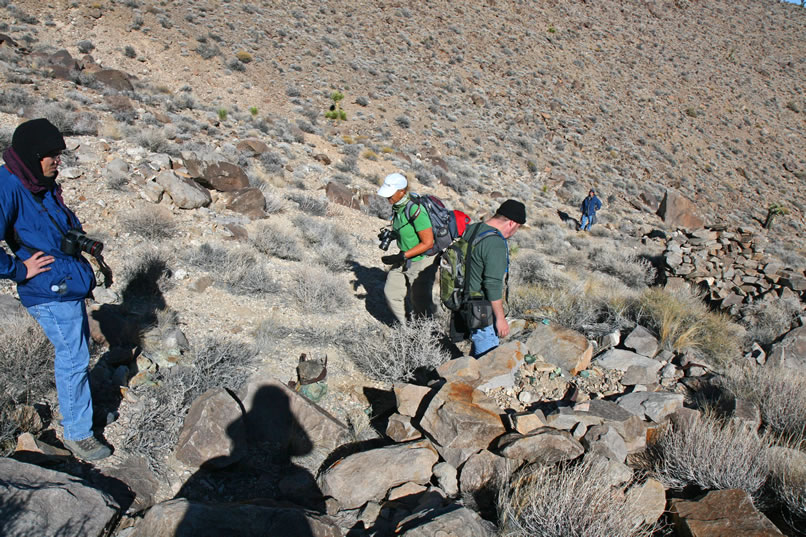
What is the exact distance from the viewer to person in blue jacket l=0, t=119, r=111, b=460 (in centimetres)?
266

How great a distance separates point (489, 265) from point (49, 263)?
2.94 meters

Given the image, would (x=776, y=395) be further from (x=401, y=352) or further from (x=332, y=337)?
(x=332, y=337)

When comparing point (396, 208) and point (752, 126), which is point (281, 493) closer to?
point (396, 208)

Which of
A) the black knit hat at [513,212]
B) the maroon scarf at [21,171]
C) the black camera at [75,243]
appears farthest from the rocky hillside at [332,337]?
the black knit hat at [513,212]

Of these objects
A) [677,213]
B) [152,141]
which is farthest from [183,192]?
[677,213]

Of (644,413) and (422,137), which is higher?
(644,413)

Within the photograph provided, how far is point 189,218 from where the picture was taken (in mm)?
8336

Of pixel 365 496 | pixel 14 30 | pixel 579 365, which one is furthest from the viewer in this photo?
pixel 14 30

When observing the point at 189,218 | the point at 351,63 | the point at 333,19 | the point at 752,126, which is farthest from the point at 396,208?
the point at 752,126

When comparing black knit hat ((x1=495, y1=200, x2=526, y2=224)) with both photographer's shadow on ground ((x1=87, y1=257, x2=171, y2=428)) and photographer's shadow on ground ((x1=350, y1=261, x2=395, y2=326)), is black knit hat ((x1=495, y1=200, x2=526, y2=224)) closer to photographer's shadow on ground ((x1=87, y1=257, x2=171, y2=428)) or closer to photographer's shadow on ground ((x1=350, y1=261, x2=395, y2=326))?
photographer's shadow on ground ((x1=350, y1=261, x2=395, y2=326))

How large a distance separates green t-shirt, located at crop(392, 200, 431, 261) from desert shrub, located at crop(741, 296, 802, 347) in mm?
4952

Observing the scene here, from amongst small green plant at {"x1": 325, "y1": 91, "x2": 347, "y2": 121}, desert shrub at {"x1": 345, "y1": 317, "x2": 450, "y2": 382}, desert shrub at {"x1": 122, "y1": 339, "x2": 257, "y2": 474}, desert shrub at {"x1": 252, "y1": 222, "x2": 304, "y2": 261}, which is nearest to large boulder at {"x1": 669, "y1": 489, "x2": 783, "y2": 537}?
desert shrub at {"x1": 345, "y1": 317, "x2": 450, "y2": 382}

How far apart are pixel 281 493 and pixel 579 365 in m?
3.09

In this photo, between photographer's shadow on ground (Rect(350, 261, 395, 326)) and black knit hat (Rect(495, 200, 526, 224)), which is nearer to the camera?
black knit hat (Rect(495, 200, 526, 224))
